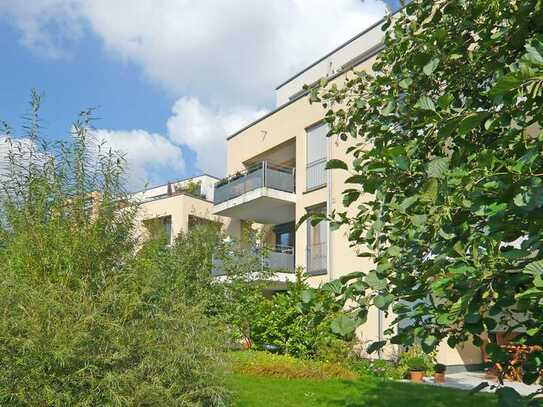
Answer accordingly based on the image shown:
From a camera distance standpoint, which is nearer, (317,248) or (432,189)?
(432,189)

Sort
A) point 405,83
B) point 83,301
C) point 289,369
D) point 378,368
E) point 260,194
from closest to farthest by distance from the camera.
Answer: point 405,83 < point 83,301 < point 289,369 < point 378,368 < point 260,194

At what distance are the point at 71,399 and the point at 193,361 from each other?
139cm

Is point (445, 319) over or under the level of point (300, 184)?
under

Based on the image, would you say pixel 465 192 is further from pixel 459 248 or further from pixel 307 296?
pixel 307 296

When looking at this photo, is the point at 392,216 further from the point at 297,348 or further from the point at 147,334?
the point at 297,348

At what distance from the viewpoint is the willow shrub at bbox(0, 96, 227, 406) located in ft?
17.8

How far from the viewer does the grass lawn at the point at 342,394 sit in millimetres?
9086

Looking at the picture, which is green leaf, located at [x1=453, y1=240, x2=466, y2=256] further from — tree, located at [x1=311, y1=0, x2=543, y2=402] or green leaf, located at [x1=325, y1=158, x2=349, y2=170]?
green leaf, located at [x1=325, y1=158, x2=349, y2=170]

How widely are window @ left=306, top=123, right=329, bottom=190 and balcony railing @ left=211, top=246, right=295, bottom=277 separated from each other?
9.28 ft

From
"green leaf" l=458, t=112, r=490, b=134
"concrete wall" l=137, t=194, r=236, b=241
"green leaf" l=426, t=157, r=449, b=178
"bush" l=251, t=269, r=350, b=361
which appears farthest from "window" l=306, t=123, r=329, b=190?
"green leaf" l=458, t=112, r=490, b=134

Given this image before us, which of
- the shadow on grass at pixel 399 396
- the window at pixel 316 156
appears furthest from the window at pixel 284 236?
the shadow on grass at pixel 399 396

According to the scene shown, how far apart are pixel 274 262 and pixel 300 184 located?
10.4ft

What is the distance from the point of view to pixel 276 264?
65.6 ft

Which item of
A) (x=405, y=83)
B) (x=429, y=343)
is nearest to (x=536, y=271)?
(x=429, y=343)
